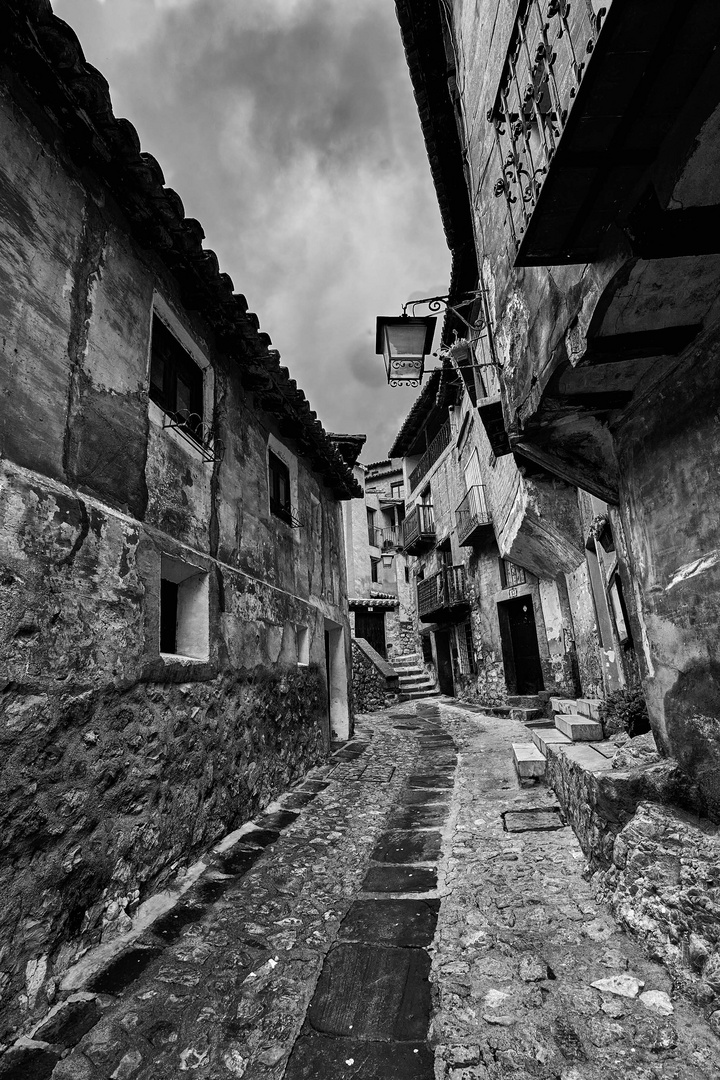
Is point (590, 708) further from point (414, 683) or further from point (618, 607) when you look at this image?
point (414, 683)

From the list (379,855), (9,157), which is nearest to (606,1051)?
(379,855)

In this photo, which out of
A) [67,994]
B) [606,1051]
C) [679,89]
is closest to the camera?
[679,89]

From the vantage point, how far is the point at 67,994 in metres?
2.59

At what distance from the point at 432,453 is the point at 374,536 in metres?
10.4

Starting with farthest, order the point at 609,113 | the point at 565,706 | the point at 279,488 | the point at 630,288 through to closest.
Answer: the point at 565,706 → the point at 279,488 → the point at 630,288 → the point at 609,113

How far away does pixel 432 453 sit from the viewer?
72.5 feet

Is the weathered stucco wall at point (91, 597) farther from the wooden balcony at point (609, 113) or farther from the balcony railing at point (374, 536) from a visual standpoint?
the balcony railing at point (374, 536)

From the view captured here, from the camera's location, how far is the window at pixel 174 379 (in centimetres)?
450

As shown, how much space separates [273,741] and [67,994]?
3410mm

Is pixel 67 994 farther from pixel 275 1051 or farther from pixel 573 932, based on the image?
pixel 573 932

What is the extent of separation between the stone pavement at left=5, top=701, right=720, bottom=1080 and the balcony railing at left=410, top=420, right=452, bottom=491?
1739 cm

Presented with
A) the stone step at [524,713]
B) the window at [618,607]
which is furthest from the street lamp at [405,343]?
the stone step at [524,713]

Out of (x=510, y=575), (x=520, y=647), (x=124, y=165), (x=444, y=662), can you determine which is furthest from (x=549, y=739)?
(x=444, y=662)

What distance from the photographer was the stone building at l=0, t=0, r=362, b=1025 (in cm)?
267
